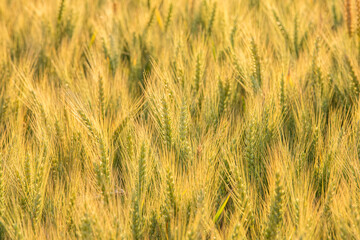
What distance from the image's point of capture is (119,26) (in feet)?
7.63

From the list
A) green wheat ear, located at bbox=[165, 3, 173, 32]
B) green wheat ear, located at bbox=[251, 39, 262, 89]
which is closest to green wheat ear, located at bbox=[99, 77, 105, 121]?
green wheat ear, located at bbox=[251, 39, 262, 89]

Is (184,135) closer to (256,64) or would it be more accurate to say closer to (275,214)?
(275,214)

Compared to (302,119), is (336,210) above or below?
below

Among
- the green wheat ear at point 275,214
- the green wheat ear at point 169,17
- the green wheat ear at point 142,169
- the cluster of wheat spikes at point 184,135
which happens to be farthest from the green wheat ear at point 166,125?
the green wheat ear at point 169,17

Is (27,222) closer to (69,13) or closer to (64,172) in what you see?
(64,172)

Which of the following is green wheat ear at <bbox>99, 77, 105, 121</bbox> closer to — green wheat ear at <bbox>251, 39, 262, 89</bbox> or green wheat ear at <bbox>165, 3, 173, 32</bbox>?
green wheat ear at <bbox>251, 39, 262, 89</bbox>

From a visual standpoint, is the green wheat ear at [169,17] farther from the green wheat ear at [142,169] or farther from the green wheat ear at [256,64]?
the green wheat ear at [142,169]

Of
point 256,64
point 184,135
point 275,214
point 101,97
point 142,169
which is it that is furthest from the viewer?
point 256,64

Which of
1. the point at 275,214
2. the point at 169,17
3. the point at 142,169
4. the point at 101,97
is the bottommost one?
the point at 275,214

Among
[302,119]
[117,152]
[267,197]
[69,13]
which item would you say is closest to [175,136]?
[117,152]

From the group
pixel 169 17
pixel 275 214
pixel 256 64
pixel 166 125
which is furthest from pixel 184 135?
pixel 169 17

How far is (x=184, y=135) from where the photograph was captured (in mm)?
1415

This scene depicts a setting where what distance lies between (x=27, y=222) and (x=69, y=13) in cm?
151

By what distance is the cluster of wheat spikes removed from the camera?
1.18m
